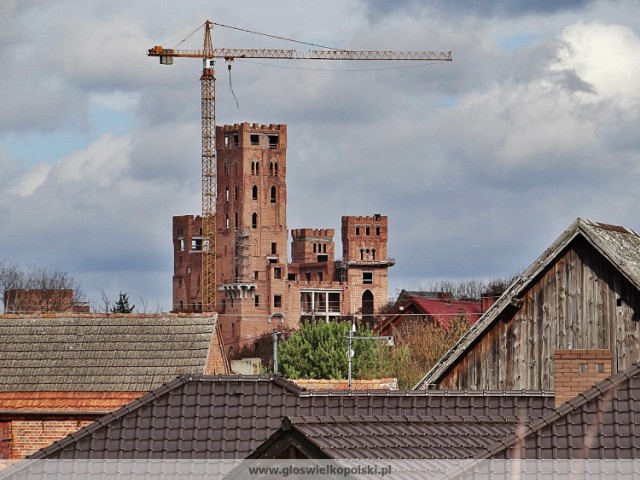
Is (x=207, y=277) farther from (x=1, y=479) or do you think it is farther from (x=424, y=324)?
(x=1, y=479)

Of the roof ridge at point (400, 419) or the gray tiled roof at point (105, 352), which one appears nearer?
the roof ridge at point (400, 419)

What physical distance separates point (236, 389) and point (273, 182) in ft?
480

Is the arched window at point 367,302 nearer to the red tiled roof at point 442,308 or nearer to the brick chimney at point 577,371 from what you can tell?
the red tiled roof at point 442,308

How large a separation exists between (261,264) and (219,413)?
145216mm

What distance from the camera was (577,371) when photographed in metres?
14.4

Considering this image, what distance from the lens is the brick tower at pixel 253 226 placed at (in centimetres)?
15750

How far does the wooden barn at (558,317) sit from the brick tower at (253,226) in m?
138

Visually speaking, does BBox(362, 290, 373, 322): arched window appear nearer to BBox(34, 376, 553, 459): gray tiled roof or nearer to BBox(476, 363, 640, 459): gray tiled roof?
BBox(34, 376, 553, 459): gray tiled roof

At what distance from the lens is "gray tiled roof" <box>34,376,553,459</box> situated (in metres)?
13.3

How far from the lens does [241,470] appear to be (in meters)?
12.0

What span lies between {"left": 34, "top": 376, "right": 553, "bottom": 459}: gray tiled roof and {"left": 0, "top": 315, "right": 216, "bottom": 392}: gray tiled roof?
1178 cm

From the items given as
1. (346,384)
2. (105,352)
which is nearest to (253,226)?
(346,384)

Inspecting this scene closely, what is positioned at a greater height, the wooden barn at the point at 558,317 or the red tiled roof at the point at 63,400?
the wooden barn at the point at 558,317

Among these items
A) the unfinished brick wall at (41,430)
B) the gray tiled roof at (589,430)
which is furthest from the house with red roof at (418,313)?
the gray tiled roof at (589,430)
